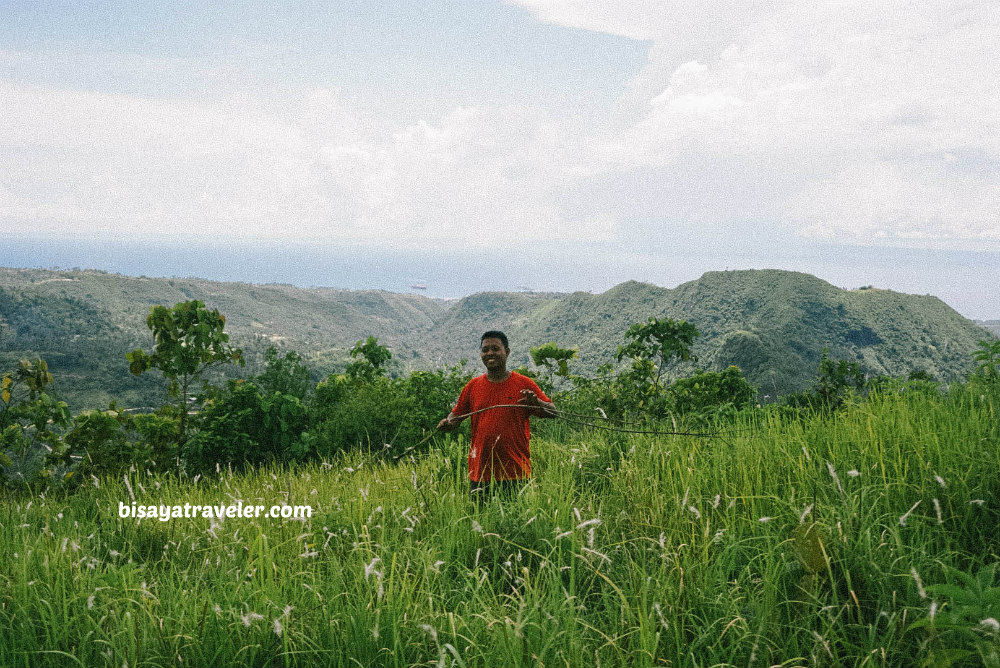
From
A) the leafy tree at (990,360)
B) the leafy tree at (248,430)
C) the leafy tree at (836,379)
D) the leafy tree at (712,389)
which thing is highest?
the leafy tree at (990,360)

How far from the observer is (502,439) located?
5102 millimetres

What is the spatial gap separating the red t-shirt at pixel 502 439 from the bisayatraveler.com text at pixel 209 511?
1.52 meters

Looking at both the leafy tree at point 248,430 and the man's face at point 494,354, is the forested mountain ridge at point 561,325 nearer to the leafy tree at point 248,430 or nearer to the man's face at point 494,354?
the man's face at point 494,354

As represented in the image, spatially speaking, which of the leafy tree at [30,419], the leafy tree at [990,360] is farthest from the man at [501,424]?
the leafy tree at [30,419]

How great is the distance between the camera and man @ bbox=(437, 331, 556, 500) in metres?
5.06

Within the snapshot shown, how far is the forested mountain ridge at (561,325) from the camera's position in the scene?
60656mm

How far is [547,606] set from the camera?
282 centimetres

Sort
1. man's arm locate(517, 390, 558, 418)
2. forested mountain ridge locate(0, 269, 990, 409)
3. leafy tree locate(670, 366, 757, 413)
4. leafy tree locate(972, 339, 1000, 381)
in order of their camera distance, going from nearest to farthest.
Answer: man's arm locate(517, 390, 558, 418) → leafy tree locate(972, 339, 1000, 381) → leafy tree locate(670, 366, 757, 413) → forested mountain ridge locate(0, 269, 990, 409)

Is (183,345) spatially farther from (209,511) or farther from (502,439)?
(502,439)

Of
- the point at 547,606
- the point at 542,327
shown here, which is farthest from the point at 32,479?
the point at 542,327

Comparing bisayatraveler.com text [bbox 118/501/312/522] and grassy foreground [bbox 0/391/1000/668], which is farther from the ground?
grassy foreground [bbox 0/391/1000/668]

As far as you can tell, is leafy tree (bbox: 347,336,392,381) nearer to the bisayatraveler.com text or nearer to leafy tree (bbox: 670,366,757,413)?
leafy tree (bbox: 670,366,757,413)

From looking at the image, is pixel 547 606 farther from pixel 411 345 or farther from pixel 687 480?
pixel 411 345

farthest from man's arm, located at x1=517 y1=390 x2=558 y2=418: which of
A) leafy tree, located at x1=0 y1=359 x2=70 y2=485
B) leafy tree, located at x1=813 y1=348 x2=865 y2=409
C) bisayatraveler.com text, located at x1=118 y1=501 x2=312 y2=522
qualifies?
leafy tree, located at x1=0 y1=359 x2=70 y2=485
